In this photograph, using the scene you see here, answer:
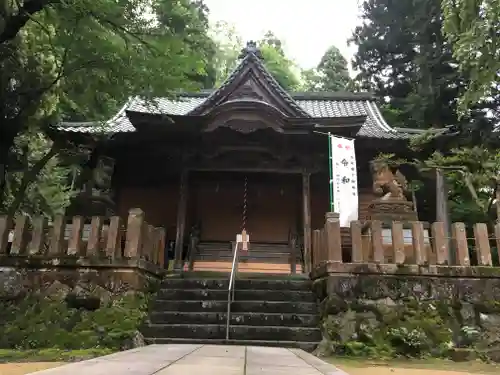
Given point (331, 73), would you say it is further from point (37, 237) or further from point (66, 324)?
point (66, 324)

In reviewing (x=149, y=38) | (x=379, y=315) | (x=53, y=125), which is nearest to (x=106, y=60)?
(x=149, y=38)

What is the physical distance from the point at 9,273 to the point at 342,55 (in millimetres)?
33642

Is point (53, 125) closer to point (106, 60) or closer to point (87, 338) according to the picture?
point (106, 60)

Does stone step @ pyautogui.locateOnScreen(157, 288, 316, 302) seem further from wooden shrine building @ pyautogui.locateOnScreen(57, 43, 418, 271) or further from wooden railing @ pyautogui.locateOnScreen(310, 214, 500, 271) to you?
wooden shrine building @ pyautogui.locateOnScreen(57, 43, 418, 271)

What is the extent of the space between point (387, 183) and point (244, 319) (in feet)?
16.0

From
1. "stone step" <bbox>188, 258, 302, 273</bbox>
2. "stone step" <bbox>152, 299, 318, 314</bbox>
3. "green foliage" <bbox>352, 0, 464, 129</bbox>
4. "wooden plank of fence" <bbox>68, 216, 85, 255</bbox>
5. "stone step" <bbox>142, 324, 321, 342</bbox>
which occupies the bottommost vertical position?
"stone step" <bbox>142, 324, 321, 342</bbox>

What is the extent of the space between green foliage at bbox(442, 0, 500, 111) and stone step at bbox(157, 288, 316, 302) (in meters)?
4.75

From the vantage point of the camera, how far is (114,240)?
24.2 feet

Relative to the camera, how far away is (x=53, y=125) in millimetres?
9727

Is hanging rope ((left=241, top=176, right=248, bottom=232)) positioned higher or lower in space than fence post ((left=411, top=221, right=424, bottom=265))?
higher

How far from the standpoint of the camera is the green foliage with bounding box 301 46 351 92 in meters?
32.9

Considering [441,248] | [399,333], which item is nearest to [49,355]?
[399,333]

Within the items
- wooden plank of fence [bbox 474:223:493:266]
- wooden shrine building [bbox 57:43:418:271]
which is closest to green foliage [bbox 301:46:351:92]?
wooden shrine building [bbox 57:43:418:271]

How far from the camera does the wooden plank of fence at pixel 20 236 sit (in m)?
7.41
